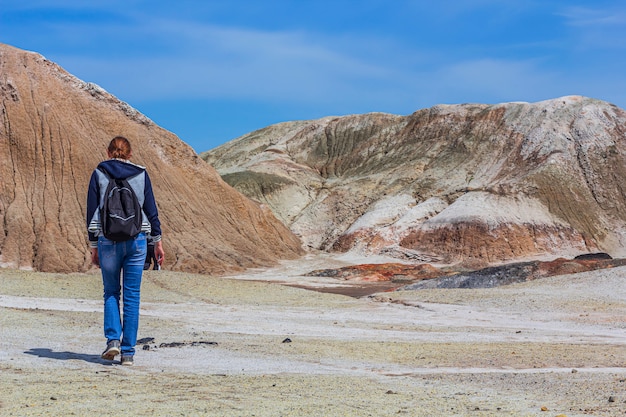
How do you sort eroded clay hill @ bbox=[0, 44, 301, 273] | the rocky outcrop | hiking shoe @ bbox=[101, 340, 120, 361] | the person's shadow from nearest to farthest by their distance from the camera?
hiking shoe @ bbox=[101, 340, 120, 361] → the person's shadow → the rocky outcrop → eroded clay hill @ bbox=[0, 44, 301, 273]

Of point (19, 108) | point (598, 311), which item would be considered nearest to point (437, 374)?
point (598, 311)

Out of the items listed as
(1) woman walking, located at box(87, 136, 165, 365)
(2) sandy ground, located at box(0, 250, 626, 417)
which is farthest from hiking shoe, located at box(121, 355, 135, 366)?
(2) sandy ground, located at box(0, 250, 626, 417)

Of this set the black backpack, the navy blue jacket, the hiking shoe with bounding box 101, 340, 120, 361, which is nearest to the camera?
the black backpack

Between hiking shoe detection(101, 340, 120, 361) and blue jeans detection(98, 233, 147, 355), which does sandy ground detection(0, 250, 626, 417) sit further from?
blue jeans detection(98, 233, 147, 355)

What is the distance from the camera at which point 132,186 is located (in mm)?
Result: 8984

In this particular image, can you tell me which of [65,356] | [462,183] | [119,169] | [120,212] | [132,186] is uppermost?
[462,183]

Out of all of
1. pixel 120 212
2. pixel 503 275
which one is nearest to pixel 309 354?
pixel 120 212

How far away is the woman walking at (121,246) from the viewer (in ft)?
29.4

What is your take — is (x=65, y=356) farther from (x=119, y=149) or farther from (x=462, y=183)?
(x=462, y=183)

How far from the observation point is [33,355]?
9.80 metres

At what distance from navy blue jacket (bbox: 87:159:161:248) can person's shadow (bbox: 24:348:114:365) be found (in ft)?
4.63

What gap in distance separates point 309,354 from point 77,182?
37005 millimetres

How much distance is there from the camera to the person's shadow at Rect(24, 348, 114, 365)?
9.56m

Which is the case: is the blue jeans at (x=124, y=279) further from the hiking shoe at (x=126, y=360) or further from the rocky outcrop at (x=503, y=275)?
the rocky outcrop at (x=503, y=275)
